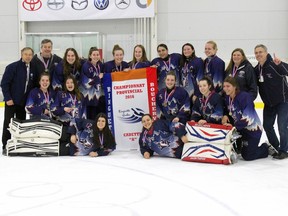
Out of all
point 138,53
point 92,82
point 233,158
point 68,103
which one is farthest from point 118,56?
point 233,158

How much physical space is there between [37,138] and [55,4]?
7.36 metres

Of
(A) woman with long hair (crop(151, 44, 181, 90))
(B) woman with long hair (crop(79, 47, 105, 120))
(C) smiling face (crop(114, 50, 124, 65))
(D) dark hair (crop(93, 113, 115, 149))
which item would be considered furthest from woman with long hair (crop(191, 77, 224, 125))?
(B) woman with long hair (crop(79, 47, 105, 120))

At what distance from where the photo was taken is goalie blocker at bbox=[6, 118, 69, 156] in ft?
16.2

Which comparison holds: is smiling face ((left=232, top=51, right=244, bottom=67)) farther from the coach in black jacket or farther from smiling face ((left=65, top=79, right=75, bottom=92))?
the coach in black jacket

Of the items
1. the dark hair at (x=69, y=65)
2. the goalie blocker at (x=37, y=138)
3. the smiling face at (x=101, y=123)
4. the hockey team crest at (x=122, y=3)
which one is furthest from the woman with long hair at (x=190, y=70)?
the hockey team crest at (x=122, y=3)

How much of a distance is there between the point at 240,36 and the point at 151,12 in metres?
2.55

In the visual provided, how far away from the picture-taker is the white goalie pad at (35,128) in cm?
494

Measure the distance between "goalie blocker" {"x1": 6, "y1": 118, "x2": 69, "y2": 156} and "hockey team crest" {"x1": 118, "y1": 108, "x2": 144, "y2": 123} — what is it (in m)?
0.87

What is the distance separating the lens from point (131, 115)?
551cm

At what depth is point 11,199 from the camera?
10.4ft

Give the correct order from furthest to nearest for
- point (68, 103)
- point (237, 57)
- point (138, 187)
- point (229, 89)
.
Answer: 1. point (68, 103)
2. point (237, 57)
3. point (229, 89)
4. point (138, 187)

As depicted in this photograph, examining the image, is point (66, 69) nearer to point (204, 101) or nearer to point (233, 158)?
point (204, 101)

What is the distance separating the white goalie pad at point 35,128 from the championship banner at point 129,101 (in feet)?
2.75

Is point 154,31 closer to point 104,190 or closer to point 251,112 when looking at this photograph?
point 251,112
